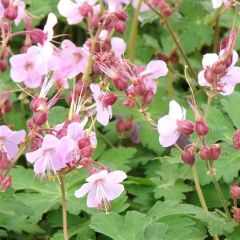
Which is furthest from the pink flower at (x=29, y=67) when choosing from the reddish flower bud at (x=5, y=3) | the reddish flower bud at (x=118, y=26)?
the reddish flower bud at (x=118, y=26)

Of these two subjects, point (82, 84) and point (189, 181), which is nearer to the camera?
point (82, 84)

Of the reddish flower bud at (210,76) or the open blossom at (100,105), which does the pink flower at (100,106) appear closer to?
the open blossom at (100,105)

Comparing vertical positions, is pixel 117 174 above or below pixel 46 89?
below

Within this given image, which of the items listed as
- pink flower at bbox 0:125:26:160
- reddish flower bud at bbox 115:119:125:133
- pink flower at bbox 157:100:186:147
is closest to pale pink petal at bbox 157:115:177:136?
pink flower at bbox 157:100:186:147

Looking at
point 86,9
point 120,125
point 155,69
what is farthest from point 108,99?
point 120,125

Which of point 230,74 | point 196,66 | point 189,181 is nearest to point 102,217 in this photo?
point 230,74

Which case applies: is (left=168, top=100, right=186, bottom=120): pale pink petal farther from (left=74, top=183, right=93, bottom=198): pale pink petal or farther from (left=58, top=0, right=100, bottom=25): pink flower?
(left=58, top=0, right=100, bottom=25): pink flower

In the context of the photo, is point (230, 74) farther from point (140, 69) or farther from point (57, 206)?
point (57, 206)
